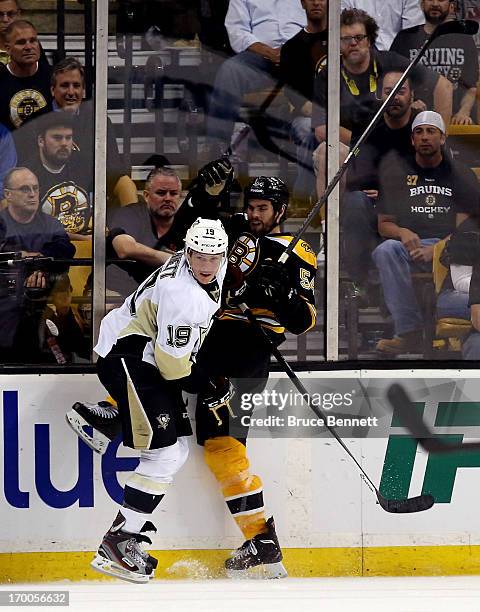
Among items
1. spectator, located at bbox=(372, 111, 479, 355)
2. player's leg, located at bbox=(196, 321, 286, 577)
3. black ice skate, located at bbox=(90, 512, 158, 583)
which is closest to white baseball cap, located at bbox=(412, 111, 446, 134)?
spectator, located at bbox=(372, 111, 479, 355)

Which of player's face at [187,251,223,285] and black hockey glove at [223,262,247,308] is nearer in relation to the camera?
player's face at [187,251,223,285]

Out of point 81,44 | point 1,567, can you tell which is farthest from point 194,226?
point 1,567

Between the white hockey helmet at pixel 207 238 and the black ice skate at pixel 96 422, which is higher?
the white hockey helmet at pixel 207 238

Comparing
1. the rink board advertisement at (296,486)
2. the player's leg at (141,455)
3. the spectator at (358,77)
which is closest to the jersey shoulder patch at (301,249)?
the spectator at (358,77)

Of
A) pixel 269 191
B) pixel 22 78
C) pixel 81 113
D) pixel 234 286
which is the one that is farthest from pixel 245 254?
pixel 22 78

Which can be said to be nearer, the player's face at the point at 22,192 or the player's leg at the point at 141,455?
the player's leg at the point at 141,455

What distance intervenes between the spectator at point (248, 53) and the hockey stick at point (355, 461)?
2.18ft

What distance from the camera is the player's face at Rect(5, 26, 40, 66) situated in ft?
13.1

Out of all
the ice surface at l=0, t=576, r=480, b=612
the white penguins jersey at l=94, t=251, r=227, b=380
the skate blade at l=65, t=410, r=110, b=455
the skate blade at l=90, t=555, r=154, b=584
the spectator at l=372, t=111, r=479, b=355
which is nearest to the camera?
the white penguins jersey at l=94, t=251, r=227, b=380

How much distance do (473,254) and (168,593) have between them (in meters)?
1.64

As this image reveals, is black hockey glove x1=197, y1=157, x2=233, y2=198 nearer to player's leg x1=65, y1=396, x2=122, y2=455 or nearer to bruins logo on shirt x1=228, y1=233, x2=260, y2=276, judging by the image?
bruins logo on shirt x1=228, y1=233, x2=260, y2=276

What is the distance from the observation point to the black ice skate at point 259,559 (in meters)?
4.04

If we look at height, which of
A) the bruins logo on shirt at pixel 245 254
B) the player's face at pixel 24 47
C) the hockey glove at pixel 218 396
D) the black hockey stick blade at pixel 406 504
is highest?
the player's face at pixel 24 47

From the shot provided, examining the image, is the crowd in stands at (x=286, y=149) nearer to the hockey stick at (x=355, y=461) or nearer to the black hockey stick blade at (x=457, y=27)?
the black hockey stick blade at (x=457, y=27)
